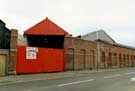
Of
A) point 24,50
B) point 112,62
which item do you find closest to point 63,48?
point 24,50

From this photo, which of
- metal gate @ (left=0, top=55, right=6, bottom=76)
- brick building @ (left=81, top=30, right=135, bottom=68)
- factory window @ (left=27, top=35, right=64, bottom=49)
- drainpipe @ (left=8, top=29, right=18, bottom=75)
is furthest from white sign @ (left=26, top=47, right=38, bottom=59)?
brick building @ (left=81, top=30, right=135, bottom=68)

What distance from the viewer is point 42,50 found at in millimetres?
36500

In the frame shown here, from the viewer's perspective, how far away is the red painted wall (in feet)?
108

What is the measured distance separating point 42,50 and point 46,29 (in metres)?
6.92

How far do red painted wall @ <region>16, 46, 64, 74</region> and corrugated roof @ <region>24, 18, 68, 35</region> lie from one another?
9.27 feet

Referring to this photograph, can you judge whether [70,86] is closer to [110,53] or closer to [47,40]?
[47,40]

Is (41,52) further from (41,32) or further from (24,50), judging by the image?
(41,32)

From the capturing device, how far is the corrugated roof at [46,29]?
42375 millimetres

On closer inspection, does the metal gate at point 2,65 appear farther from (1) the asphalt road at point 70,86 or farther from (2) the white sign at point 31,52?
(1) the asphalt road at point 70,86

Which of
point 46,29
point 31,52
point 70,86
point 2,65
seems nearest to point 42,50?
point 31,52

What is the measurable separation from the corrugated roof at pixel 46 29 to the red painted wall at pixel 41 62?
282 centimetres

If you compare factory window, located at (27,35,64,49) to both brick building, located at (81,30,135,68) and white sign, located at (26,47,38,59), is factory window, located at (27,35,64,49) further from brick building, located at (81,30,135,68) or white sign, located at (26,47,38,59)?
brick building, located at (81,30,135,68)

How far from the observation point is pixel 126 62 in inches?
2904

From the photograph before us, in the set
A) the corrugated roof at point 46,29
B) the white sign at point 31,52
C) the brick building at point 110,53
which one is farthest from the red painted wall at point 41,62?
the brick building at point 110,53
